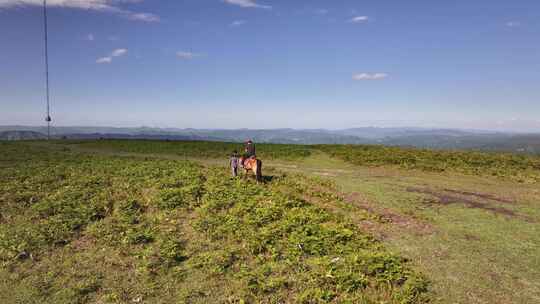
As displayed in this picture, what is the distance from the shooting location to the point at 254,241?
11.9 metres

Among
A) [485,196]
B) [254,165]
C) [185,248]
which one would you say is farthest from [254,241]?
[485,196]

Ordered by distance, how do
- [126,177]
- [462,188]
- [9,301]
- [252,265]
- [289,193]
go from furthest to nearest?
[462,188], [126,177], [289,193], [252,265], [9,301]

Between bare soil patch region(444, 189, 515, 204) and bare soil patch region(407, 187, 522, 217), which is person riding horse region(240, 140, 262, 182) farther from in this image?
bare soil patch region(444, 189, 515, 204)

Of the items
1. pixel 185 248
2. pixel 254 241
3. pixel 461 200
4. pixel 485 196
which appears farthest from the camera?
pixel 485 196

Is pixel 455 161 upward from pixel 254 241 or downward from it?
upward

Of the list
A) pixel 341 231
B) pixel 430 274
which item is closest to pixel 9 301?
pixel 341 231

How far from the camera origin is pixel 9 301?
8773mm

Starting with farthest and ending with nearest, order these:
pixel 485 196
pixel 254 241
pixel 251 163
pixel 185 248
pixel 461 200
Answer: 1. pixel 251 163
2. pixel 485 196
3. pixel 461 200
4. pixel 254 241
5. pixel 185 248

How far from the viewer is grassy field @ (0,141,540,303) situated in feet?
30.0

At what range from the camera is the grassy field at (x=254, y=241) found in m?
9.16

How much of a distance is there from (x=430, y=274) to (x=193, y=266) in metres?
A: 8.16

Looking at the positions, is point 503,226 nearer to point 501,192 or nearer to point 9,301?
point 501,192

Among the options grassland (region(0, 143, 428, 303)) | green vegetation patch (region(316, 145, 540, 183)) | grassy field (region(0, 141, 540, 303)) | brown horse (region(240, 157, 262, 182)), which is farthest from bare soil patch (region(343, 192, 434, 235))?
green vegetation patch (region(316, 145, 540, 183))

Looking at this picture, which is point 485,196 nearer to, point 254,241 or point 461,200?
point 461,200
